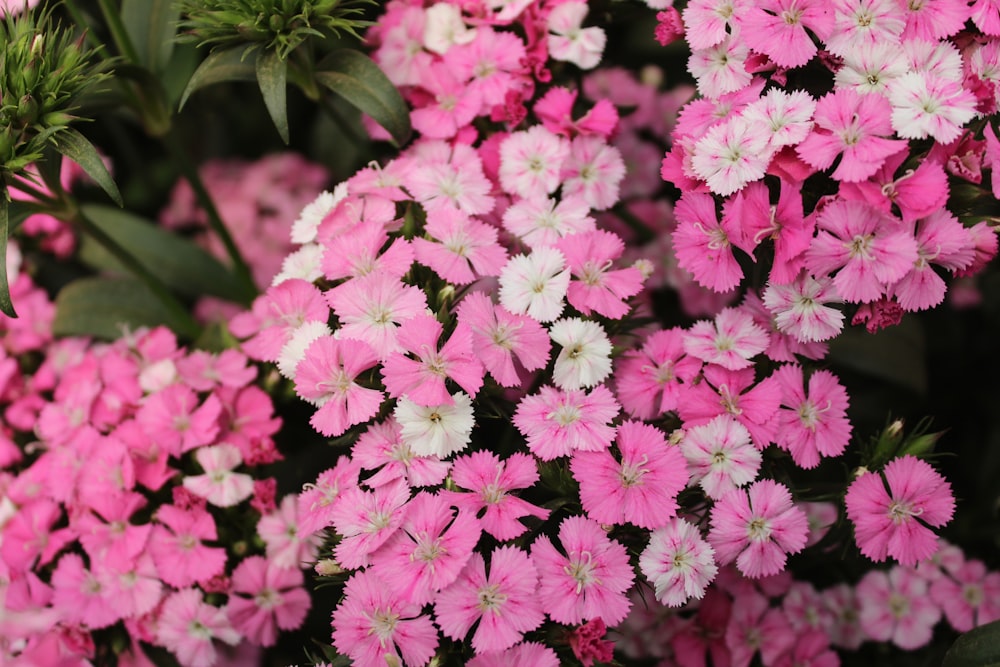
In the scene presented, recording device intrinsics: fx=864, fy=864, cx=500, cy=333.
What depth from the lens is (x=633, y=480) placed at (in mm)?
1390

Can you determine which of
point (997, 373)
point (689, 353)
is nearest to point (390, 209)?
point (689, 353)

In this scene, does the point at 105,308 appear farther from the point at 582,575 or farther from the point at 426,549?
the point at 582,575

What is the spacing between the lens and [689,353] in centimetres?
156

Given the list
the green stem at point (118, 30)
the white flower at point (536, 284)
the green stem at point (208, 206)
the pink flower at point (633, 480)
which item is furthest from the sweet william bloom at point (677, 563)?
the green stem at point (118, 30)

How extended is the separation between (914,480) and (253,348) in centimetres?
126

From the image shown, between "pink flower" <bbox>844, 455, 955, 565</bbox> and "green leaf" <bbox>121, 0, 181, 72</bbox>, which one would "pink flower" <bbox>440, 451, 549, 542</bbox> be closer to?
"pink flower" <bbox>844, 455, 955, 565</bbox>

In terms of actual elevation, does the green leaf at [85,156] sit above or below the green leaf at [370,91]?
above

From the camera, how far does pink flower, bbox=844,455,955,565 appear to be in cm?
144

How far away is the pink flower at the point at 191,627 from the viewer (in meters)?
1.63

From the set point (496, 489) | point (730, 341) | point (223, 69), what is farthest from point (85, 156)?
point (730, 341)

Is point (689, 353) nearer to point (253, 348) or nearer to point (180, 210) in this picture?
point (253, 348)

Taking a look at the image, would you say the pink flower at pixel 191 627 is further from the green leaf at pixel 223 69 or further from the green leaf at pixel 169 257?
the green leaf at pixel 223 69

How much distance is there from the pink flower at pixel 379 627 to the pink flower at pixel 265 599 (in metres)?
0.36

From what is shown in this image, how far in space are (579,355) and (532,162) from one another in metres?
0.47
